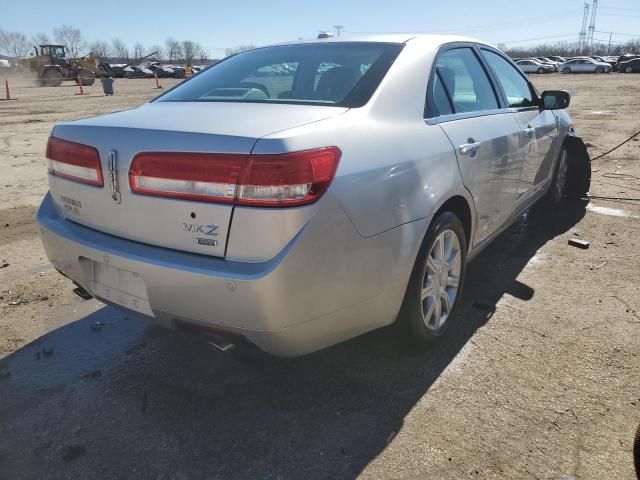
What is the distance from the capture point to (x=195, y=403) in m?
2.39

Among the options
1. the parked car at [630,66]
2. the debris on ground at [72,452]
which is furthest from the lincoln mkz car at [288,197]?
the parked car at [630,66]

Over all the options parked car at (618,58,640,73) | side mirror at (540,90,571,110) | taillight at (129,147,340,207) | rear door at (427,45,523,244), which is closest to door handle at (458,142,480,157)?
rear door at (427,45,523,244)

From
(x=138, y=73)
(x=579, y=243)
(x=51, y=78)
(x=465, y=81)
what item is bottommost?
(x=579, y=243)

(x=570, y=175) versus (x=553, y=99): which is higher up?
(x=553, y=99)

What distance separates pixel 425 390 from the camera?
8.14 feet

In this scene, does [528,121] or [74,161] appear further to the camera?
[528,121]

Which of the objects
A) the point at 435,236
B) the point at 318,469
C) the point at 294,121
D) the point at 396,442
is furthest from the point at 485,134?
the point at 318,469

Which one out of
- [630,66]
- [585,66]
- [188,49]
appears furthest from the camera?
[188,49]

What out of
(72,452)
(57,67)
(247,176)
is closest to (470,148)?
(247,176)

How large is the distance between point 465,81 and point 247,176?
1953 millimetres

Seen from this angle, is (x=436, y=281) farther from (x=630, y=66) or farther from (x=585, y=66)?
(x=585, y=66)

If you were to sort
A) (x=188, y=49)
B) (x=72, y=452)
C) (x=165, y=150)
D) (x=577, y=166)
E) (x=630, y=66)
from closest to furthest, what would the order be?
(x=165, y=150), (x=72, y=452), (x=577, y=166), (x=630, y=66), (x=188, y=49)

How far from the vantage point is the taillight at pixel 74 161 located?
218 centimetres

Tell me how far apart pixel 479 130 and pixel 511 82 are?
1.26 metres
